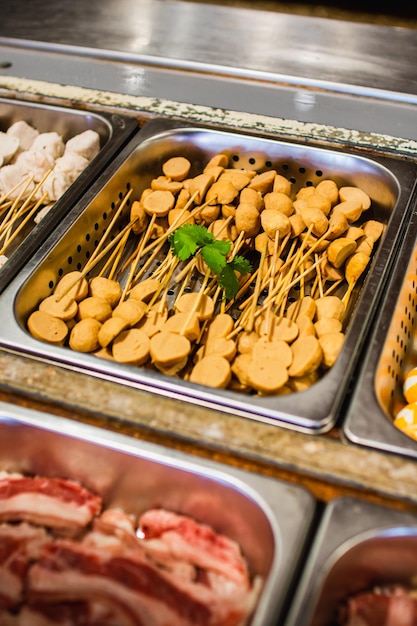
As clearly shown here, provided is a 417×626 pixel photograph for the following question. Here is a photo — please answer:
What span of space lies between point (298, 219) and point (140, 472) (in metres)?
1.23

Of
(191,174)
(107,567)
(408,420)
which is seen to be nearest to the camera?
(107,567)

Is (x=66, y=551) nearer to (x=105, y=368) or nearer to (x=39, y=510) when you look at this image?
(x=39, y=510)

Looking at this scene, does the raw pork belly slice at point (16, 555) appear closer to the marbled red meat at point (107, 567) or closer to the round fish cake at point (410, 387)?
the marbled red meat at point (107, 567)

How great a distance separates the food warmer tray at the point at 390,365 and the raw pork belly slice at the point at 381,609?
34cm

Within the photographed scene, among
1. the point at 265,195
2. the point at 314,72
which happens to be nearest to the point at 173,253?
the point at 265,195

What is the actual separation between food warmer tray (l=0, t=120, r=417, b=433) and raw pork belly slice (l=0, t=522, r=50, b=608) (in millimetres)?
Answer: 466

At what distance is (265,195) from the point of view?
101 inches

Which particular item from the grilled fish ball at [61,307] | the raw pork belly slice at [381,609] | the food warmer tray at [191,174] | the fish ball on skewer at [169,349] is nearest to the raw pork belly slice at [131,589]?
the raw pork belly slice at [381,609]

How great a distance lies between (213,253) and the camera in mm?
2213

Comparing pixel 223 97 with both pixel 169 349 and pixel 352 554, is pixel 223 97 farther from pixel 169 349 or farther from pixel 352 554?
pixel 352 554

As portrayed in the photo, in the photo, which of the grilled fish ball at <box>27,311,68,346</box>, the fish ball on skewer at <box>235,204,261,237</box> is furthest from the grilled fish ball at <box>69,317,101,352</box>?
the fish ball on skewer at <box>235,204,261,237</box>

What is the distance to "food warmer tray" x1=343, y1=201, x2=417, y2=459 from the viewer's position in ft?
5.20

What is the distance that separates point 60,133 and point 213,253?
1.26m

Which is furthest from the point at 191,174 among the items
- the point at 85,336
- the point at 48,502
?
the point at 48,502
